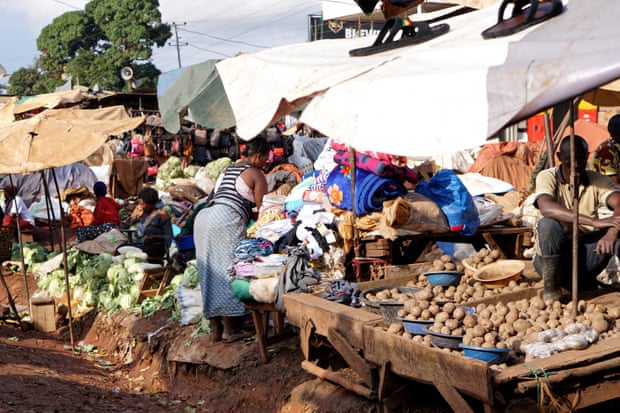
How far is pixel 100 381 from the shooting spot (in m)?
8.09

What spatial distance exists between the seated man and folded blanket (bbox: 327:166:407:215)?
1429 mm

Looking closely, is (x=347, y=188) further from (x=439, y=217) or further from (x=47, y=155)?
(x=47, y=155)

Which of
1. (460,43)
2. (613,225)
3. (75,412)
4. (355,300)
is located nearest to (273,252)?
(355,300)

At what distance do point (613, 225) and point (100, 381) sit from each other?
214 inches

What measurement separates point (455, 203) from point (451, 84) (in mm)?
3535

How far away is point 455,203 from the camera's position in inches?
259

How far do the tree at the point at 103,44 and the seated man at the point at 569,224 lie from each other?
49.0m

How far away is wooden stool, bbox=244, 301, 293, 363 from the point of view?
657 centimetres

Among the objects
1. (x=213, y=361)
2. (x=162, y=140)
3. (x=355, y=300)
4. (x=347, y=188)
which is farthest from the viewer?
(x=162, y=140)

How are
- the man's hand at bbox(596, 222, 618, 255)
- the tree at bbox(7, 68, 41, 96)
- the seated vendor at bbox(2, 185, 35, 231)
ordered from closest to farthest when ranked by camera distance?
A: the man's hand at bbox(596, 222, 618, 255) → the seated vendor at bbox(2, 185, 35, 231) → the tree at bbox(7, 68, 41, 96)

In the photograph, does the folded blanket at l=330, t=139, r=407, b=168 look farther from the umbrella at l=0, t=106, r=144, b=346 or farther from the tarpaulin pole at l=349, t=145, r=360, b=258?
the umbrella at l=0, t=106, r=144, b=346

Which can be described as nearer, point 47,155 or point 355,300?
point 355,300

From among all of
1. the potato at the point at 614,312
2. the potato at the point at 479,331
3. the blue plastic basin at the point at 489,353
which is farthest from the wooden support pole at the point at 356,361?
the potato at the point at 614,312

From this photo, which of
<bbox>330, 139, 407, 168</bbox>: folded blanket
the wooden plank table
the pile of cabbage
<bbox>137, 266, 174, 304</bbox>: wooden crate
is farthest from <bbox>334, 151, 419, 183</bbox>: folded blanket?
<bbox>137, 266, 174, 304</bbox>: wooden crate
